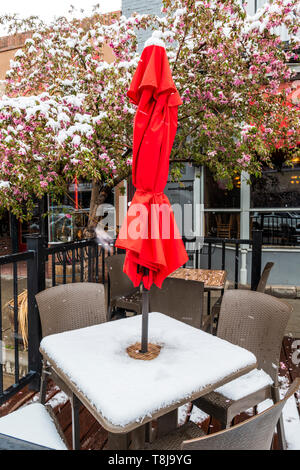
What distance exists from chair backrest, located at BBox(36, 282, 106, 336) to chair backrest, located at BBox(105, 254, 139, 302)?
1.35m

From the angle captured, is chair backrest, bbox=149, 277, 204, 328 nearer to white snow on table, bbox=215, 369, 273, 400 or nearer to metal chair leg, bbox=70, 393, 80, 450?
white snow on table, bbox=215, 369, 273, 400

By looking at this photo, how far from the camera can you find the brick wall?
712 centimetres

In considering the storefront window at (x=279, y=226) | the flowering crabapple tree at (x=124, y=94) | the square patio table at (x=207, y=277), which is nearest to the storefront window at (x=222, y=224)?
the storefront window at (x=279, y=226)

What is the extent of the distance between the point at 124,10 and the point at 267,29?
435 cm

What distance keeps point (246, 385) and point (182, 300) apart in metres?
0.90

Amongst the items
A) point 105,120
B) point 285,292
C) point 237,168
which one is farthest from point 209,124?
point 285,292

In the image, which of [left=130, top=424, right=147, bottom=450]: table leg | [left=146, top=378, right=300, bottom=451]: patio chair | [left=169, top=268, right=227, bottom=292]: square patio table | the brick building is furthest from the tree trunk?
[left=146, top=378, right=300, bottom=451]: patio chair

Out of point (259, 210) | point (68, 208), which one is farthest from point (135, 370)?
point (68, 208)

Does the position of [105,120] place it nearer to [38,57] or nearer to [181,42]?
[181,42]

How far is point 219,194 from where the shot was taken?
726 centimetres

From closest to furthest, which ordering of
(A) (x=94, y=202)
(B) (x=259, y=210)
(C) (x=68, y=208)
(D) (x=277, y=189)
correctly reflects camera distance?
(A) (x=94, y=202), (D) (x=277, y=189), (B) (x=259, y=210), (C) (x=68, y=208)

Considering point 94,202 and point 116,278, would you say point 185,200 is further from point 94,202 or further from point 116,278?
point 116,278

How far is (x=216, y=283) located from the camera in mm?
3654

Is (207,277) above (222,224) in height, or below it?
below
